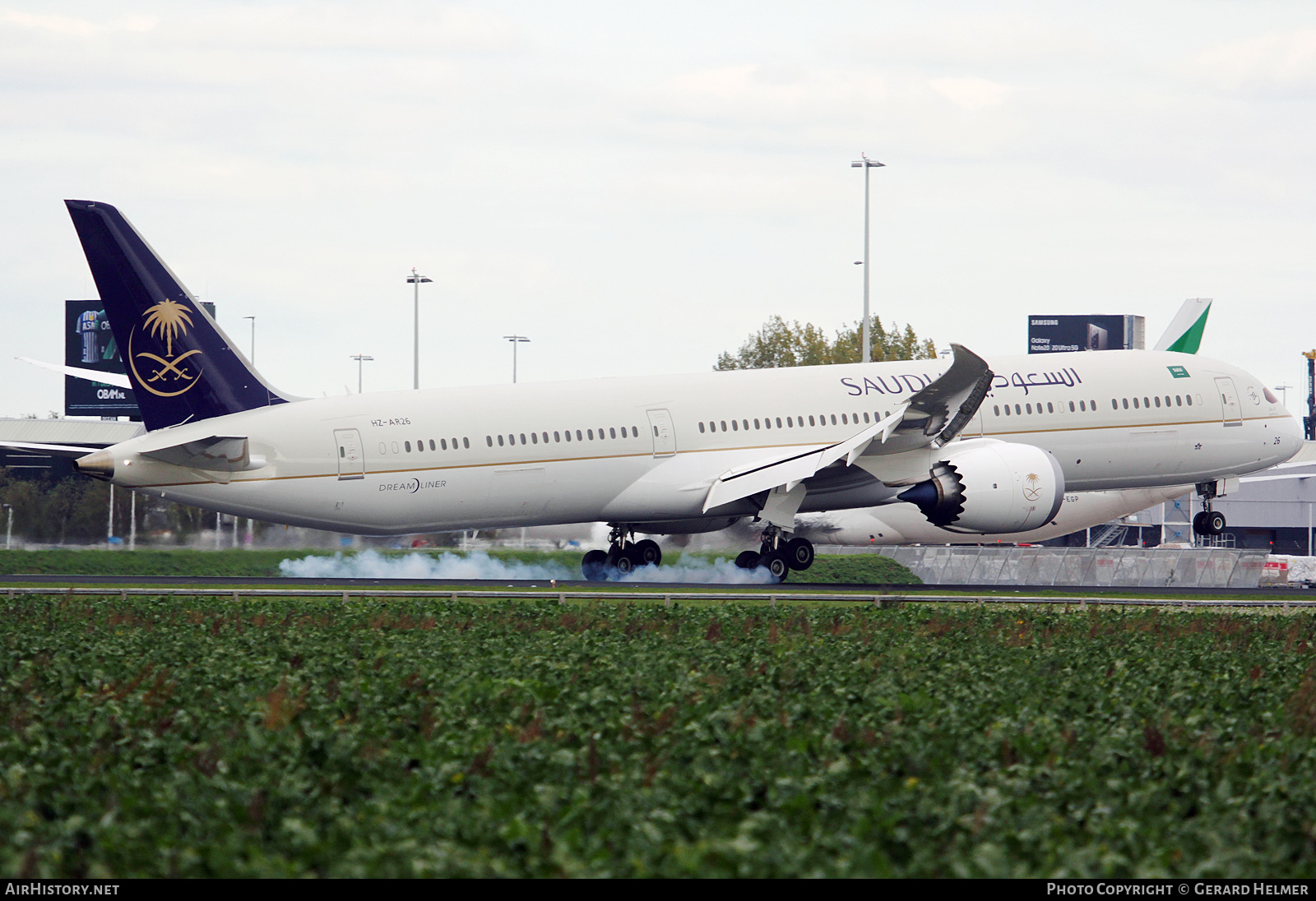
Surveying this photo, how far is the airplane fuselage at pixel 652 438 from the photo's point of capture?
110 ft

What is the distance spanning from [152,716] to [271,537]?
30315mm

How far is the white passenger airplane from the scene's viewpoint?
3259 centimetres

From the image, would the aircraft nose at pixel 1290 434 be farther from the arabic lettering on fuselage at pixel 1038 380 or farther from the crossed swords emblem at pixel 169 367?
the crossed swords emblem at pixel 169 367

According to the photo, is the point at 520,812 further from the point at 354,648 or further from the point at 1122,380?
the point at 1122,380

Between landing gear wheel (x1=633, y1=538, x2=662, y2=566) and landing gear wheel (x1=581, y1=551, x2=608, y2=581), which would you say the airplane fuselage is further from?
landing gear wheel (x1=581, y1=551, x2=608, y2=581)

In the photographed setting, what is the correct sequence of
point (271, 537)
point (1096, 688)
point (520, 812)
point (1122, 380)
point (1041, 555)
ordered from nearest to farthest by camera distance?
point (520, 812) < point (1096, 688) < point (1122, 380) < point (271, 537) < point (1041, 555)

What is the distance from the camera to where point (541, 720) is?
14680 millimetres

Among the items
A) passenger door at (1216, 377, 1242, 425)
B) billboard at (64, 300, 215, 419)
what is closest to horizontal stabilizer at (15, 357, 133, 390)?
Result: passenger door at (1216, 377, 1242, 425)

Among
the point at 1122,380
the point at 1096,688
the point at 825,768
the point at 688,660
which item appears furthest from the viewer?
the point at 1122,380

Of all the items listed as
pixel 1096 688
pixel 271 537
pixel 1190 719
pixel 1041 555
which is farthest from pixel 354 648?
pixel 1041 555

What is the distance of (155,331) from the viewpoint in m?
32.3

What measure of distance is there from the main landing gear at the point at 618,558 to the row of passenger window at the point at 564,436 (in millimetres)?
4126

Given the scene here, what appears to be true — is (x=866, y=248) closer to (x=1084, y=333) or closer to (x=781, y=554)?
(x=781, y=554)

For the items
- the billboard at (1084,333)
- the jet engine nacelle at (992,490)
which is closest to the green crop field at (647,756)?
the jet engine nacelle at (992,490)
